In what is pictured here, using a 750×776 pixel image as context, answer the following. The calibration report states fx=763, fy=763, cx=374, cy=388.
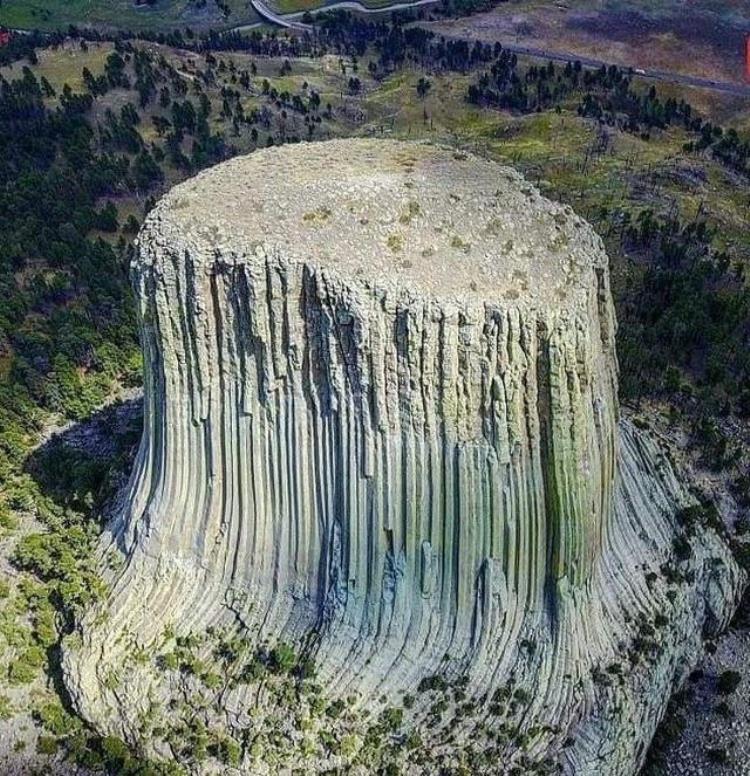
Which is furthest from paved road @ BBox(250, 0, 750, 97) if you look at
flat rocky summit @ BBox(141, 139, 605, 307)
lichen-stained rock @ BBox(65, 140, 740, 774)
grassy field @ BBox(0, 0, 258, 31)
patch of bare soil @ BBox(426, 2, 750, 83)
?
flat rocky summit @ BBox(141, 139, 605, 307)

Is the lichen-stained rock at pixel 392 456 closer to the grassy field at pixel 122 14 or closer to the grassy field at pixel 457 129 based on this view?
the grassy field at pixel 457 129

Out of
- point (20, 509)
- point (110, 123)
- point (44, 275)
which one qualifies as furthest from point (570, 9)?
point (20, 509)

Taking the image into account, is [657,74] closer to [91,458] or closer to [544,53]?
[544,53]

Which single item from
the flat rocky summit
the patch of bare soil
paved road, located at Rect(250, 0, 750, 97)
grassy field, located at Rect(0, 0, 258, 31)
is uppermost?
the flat rocky summit

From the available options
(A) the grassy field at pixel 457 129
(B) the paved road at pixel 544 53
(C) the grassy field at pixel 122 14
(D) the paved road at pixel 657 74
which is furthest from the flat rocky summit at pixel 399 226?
(C) the grassy field at pixel 122 14

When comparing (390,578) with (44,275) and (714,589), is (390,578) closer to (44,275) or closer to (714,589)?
(714,589)

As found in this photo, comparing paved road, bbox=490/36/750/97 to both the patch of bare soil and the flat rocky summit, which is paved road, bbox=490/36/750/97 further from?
the flat rocky summit

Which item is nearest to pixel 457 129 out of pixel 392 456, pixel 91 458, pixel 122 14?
pixel 91 458
